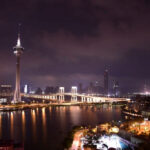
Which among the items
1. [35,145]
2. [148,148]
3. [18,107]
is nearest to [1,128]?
[35,145]

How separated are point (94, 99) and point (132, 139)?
18.4m

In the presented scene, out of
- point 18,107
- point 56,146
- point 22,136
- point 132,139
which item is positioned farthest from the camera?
point 18,107

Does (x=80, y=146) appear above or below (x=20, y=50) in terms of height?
below

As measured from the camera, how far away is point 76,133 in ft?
20.7

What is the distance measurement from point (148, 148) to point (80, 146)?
4.59 feet

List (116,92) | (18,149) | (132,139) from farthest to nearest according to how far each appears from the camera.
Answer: (116,92) → (132,139) → (18,149)

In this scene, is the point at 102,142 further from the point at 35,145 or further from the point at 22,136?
the point at 22,136

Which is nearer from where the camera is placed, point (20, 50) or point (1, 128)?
point (1, 128)

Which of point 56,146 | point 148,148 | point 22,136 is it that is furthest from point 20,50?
point 148,148

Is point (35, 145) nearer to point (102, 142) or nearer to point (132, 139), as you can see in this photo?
point (102, 142)

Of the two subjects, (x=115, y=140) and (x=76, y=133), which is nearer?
(x=115, y=140)

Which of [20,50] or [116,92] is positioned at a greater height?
[20,50]

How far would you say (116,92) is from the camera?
40.1m

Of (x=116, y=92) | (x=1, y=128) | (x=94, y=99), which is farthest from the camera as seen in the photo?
(x=116, y=92)
